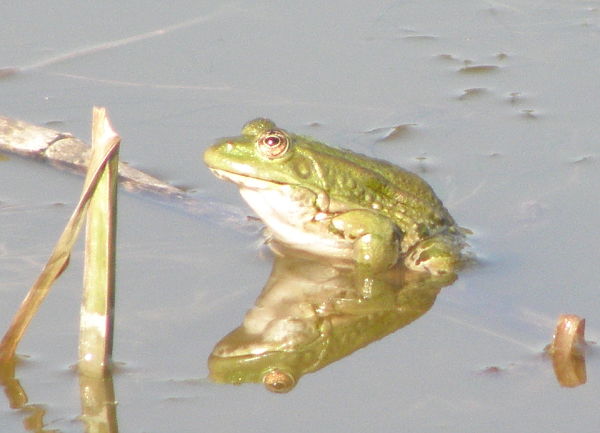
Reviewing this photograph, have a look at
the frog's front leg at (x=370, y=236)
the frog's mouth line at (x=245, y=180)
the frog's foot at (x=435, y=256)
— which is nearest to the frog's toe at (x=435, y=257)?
the frog's foot at (x=435, y=256)

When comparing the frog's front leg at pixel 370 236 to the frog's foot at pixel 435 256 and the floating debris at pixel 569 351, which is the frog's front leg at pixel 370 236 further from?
the floating debris at pixel 569 351

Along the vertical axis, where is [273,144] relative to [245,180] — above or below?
above

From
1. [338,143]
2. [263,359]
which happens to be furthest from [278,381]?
[338,143]

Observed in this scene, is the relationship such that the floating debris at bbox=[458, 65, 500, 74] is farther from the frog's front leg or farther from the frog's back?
the frog's front leg

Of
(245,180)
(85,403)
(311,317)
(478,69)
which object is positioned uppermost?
(245,180)

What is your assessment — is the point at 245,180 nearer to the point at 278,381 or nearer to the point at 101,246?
the point at 278,381

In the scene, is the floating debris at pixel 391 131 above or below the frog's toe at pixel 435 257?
above
